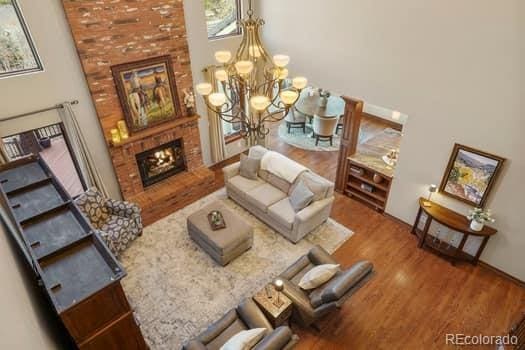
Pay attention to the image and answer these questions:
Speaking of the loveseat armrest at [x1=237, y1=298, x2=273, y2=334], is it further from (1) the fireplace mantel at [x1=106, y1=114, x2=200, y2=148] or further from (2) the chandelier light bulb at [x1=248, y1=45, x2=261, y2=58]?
(1) the fireplace mantel at [x1=106, y1=114, x2=200, y2=148]

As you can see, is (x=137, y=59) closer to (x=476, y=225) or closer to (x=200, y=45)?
(x=200, y=45)

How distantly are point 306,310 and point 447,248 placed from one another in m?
2.95

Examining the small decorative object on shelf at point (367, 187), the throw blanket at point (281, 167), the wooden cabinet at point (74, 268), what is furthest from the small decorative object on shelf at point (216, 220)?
the small decorative object on shelf at point (367, 187)

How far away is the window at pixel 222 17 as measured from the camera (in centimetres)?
650

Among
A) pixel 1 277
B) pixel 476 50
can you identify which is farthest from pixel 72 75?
pixel 476 50

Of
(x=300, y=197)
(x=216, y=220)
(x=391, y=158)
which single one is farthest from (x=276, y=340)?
(x=391, y=158)

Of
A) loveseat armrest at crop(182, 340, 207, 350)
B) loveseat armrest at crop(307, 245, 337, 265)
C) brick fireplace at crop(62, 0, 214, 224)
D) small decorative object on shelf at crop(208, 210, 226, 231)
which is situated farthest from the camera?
small decorative object on shelf at crop(208, 210, 226, 231)

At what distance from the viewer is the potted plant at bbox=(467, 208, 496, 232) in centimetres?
482

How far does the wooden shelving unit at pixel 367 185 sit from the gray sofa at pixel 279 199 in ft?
2.64

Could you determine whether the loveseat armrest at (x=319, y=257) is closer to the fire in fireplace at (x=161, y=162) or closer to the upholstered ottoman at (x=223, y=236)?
the upholstered ottoman at (x=223, y=236)

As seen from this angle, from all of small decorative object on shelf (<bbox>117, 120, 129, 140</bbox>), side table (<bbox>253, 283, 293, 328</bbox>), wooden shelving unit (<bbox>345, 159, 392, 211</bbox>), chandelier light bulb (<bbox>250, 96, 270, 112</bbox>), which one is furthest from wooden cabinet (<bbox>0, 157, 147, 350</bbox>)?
wooden shelving unit (<bbox>345, 159, 392, 211</bbox>)

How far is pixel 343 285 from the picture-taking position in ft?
12.4

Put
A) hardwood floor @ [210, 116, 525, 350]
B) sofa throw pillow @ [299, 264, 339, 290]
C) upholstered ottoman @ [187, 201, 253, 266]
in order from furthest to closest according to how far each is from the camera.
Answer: upholstered ottoman @ [187, 201, 253, 266] < hardwood floor @ [210, 116, 525, 350] < sofa throw pillow @ [299, 264, 339, 290]

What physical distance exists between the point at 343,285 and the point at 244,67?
2797mm
